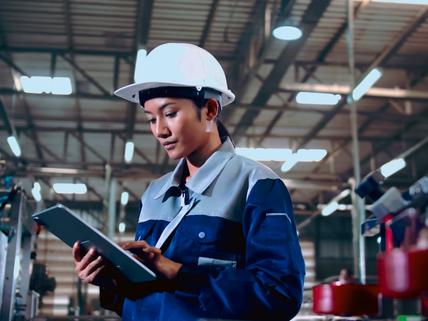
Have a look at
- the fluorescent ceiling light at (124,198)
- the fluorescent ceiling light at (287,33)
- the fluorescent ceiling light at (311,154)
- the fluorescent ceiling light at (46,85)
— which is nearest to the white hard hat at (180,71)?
the fluorescent ceiling light at (287,33)

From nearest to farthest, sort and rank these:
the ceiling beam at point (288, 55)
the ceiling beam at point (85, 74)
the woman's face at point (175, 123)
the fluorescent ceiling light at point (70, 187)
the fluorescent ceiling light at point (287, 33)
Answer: the woman's face at point (175, 123) < the ceiling beam at point (288, 55) < the fluorescent ceiling light at point (287, 33) < the ceiling beam at point (85, 74) < the fluorescent ceiling light at point (70, 187)

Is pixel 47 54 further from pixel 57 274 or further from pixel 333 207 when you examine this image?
pixel 57 274

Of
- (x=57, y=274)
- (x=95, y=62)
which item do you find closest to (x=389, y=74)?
(x=95, y=62)

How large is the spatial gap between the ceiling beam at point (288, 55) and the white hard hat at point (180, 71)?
5358 mm

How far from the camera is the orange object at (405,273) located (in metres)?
0.84

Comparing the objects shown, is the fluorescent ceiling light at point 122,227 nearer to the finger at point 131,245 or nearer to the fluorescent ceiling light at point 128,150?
the fluorescent ceiling light at point 128,150

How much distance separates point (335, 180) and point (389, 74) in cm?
315

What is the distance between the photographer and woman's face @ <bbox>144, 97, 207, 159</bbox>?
→ 151 cm

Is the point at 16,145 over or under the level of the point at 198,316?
over

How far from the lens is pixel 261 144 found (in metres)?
13.0

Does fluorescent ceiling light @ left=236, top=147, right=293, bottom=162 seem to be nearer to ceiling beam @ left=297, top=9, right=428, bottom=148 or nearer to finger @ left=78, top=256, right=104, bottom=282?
ceiling beam @ left=297, top=9, right=428, bottom=148

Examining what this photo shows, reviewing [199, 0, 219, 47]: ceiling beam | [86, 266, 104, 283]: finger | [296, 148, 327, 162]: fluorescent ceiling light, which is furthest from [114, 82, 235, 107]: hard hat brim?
[296, 148, 327, 162]: fluorescent ceiling light

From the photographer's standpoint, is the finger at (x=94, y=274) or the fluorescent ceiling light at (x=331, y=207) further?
the fluorescent ceiling light at (x=331, y=207)

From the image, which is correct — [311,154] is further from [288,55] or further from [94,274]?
[94,274]
